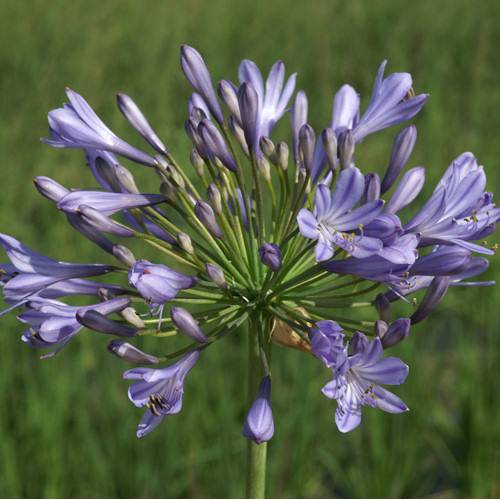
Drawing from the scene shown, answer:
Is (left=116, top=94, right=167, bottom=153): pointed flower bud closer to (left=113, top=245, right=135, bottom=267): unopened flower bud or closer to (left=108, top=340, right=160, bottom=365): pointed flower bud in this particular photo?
(left=113, top=245, right=135, bottom=267): unopened flower bud

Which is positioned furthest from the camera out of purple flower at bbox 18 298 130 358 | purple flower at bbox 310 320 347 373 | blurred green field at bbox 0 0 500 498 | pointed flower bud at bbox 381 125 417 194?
blurred green field at bbox 0 0 500 498

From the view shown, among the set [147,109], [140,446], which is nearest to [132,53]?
[147,109]

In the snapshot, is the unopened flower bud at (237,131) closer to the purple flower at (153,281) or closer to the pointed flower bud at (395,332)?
the purple flower at (153,281)

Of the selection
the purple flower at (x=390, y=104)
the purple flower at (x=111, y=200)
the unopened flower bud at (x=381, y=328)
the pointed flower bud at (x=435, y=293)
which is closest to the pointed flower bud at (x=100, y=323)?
the purple flower at (x=111, y=200)

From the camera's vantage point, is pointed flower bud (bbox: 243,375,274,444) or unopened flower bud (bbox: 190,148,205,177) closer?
pointed flower bud (bbox: 243,375,274,444)

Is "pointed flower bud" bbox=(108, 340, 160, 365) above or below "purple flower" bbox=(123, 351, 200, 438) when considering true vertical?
above

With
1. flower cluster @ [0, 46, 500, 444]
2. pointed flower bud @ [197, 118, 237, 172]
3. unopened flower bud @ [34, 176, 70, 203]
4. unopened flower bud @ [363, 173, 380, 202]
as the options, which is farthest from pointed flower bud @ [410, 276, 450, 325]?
unopened flower bud @ [34, 176, 70, 203]
